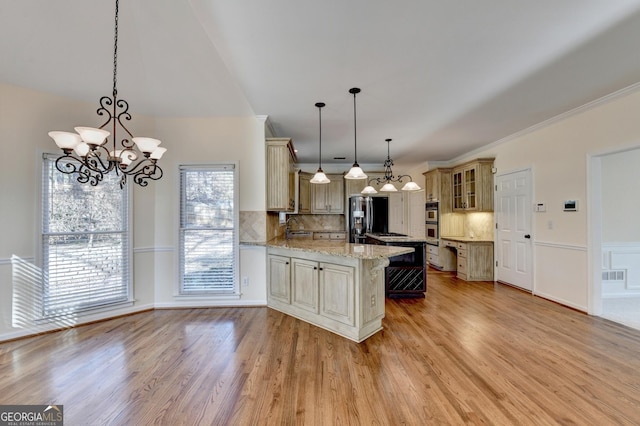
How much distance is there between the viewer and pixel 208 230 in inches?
153

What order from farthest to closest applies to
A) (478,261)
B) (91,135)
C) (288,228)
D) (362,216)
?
(362,216) → (288,228) → (478,261) → (91,135)

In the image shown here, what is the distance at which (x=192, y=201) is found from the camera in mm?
3893

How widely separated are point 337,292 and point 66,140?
103 inches

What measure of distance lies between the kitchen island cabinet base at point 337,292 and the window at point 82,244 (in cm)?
210

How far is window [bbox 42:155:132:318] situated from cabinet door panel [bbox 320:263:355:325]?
8.58ft

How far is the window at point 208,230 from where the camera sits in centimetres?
388

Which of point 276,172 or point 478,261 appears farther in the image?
point 478,261

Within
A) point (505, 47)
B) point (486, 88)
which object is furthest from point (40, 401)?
point (486, 88)

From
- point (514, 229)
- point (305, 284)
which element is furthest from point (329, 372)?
point (514, 229)

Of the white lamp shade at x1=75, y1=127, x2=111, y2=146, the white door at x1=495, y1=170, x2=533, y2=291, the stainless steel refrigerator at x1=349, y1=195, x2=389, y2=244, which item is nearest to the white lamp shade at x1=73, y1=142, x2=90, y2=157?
the white lamp shade at x1=75, y1=127, x2=111, y2=146

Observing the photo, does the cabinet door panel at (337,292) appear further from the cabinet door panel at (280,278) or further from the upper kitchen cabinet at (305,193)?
the upper kitchen cabinet at (305,193)

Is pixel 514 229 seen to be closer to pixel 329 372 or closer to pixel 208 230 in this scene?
pixel 329 372

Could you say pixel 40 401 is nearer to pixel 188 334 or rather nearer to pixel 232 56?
pixel 188 334

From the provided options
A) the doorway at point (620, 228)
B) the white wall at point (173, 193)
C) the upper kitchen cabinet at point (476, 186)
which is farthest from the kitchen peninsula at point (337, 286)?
the doorway at point (620, 228)
